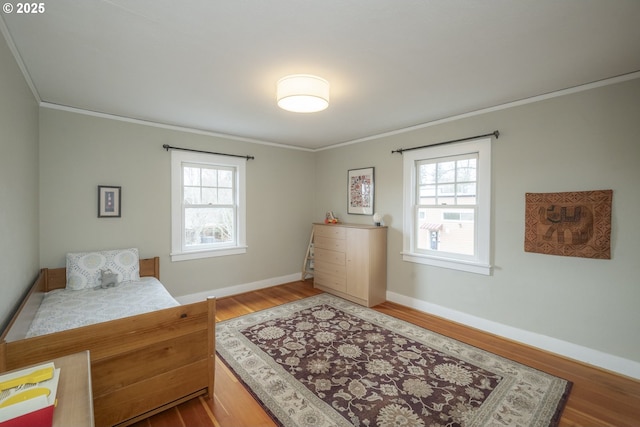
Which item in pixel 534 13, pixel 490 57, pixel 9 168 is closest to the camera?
pixel 534 13

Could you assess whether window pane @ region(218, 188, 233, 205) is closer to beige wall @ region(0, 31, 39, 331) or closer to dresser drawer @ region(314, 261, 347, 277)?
dresser drawer @ region(314, 261, 347, 277)

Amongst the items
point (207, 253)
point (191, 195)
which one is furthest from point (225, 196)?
Answer: point (207, 253)

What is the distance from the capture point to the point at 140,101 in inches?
114

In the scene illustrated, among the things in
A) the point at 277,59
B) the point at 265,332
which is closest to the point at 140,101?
the point at 277,59

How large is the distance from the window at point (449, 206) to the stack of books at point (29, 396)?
3535 millimetres

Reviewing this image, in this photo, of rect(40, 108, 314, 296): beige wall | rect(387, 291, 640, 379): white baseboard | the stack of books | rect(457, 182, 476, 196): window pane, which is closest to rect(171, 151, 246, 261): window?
rect(40, 108, 314, 296): beige wall

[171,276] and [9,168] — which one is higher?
[9,168]

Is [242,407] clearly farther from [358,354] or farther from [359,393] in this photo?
[358,354]

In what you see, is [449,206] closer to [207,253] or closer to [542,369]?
[542,369]

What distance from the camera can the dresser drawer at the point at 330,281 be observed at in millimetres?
4244

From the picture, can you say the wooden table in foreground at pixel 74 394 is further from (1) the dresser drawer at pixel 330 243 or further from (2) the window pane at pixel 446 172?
(2) the window pane at pixel 446 172

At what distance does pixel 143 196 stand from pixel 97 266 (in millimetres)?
969

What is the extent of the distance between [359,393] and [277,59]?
2563 millimetres

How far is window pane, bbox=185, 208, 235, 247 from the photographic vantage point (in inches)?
159
